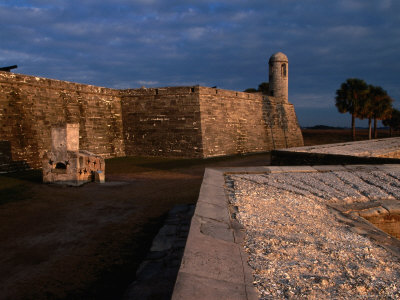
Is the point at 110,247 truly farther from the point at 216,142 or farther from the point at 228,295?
the point at 216,142

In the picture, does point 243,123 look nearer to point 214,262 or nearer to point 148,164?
point 148,164

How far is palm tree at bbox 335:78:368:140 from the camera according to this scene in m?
Result: 26.5

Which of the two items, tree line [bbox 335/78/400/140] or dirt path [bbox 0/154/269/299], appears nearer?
dirt path [bbox 0/154/269/299]

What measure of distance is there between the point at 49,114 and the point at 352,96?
81.0ft

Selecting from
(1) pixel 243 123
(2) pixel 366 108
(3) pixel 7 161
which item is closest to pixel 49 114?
(3) pixel 7 161

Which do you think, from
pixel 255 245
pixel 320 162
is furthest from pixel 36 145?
pixel 255 245

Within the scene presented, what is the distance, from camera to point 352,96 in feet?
87.8

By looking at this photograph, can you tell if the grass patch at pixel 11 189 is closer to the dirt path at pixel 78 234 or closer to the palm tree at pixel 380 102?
the dirt path at pixel 78 234

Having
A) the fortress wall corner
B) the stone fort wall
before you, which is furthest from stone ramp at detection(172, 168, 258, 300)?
the fortress wall corner

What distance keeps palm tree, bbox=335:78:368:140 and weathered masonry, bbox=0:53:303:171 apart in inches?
455

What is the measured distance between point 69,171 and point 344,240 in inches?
298

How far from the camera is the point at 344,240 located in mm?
2916

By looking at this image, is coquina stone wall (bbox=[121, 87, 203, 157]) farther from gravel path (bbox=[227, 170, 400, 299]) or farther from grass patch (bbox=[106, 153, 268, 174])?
gravel path (bbox=[227, 170, 400, 299])

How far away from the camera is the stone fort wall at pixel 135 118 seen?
40.2ft
